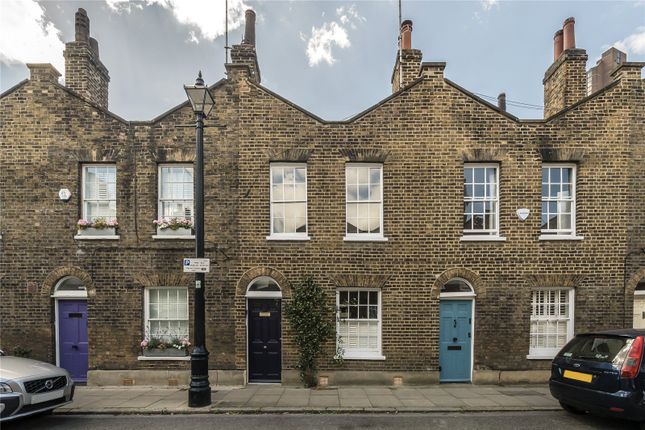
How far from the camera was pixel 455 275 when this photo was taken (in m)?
8.91

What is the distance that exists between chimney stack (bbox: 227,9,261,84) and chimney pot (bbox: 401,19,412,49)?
4395 mm

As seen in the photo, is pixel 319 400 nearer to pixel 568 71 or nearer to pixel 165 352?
pixel 165 352

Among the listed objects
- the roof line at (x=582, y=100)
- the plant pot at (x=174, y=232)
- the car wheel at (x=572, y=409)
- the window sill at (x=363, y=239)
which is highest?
the roof line at (x=582, y=100)

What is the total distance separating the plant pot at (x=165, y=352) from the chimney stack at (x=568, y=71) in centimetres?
1230

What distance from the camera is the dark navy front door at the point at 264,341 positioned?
29.4ft

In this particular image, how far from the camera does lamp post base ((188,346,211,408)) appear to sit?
7.14 meters

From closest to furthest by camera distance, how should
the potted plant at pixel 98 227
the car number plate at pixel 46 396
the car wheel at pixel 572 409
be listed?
the car number plate at pixel 46 396, the car wheel at pixel 572 409, the potted plant at pixel 98 227

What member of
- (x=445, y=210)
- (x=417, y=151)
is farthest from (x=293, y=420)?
(x=417, y=151)

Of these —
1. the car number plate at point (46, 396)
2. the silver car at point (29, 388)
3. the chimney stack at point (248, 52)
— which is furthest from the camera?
the chimney stack at point (248, 52)

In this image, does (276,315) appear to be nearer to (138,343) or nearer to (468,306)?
(138,343)

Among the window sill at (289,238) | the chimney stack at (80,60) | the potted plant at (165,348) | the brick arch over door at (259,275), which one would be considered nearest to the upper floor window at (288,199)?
the window sill at (289,238)

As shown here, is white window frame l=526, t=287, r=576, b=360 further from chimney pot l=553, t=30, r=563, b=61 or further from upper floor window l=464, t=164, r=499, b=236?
chimney pot l=553, t=30, r=563, b=61

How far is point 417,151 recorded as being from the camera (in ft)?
29.8

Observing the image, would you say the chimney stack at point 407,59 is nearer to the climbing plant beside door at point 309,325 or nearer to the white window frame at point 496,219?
the white window frame at point 496,219
